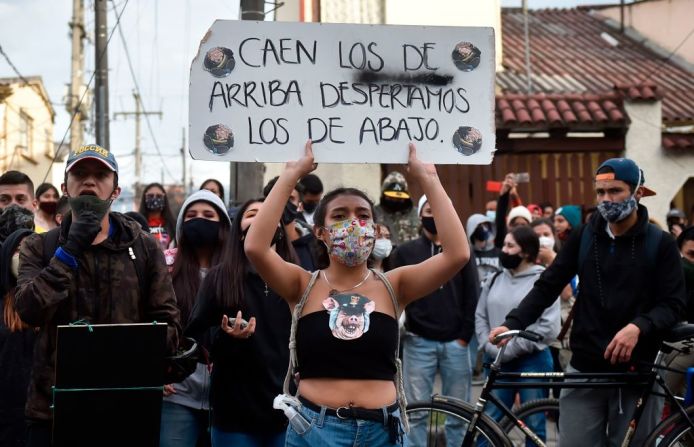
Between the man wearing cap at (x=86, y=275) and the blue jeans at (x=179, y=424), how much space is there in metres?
1.02

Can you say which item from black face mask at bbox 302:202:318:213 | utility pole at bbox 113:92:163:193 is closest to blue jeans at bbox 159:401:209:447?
black face mask at bbox 302:202:318:213

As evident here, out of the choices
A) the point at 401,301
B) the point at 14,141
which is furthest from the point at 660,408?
the point at 14,141

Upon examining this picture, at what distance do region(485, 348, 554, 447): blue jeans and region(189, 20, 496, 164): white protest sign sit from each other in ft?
9.86

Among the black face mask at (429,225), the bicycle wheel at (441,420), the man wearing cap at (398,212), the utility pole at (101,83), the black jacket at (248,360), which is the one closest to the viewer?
the black jacket at (248,360)

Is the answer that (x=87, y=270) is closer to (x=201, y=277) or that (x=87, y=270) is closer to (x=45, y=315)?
(x=45, y=315)

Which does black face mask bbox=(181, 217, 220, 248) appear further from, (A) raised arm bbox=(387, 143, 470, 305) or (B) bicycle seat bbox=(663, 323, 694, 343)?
(B) bicycle seat bbox=(663, 323, 694, 343)

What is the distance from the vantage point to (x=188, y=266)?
599 centimetres

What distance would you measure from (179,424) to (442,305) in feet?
10.0

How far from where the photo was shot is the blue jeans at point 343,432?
3.91 m

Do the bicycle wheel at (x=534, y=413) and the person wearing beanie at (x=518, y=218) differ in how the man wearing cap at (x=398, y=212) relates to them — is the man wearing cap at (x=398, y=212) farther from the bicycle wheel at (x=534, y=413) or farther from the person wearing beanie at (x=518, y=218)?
the bicycle wheel at (x=534, y=413)

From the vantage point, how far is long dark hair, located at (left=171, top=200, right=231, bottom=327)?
571 centimetres

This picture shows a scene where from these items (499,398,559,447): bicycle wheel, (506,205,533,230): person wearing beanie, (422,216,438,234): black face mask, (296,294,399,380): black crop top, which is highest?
(506,205,533,230): person wearing beanie

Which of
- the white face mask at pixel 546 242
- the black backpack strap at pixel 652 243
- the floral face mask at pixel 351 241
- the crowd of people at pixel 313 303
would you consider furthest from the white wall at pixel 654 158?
the floral face mask at pixel 351 241

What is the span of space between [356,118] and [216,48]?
70 centimetres
